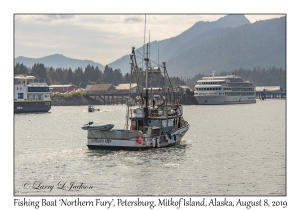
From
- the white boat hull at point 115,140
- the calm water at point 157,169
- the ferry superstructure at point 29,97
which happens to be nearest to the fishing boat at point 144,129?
the white boat hull at point 115,140

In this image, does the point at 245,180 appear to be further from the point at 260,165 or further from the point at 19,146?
the point at 19,146

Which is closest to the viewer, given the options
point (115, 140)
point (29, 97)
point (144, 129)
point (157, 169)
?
point (157, 169)

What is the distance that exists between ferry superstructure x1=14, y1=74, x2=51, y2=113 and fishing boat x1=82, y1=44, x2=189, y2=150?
3255 inches

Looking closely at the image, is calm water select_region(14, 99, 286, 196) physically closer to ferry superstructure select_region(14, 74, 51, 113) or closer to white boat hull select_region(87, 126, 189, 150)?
white boat hull select_region(87, 126, 189, 150)

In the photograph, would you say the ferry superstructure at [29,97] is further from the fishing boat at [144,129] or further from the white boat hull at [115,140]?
the white boat hull at [115,140]

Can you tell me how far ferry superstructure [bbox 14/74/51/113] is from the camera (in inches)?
5492

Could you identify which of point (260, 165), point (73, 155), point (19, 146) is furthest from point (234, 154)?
point (19, 146)

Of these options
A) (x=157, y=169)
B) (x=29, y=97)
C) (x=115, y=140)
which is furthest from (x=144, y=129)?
(x=29, y=97)

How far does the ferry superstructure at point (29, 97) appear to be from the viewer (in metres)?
140

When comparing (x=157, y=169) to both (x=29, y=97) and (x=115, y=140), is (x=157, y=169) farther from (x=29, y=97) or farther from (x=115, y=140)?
(x=29, y=97)

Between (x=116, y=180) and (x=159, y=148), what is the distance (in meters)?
15.2

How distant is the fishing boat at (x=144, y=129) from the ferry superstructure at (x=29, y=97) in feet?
271

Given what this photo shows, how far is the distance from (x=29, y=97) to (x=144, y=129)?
9330 centimetres

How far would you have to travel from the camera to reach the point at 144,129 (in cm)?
5431
